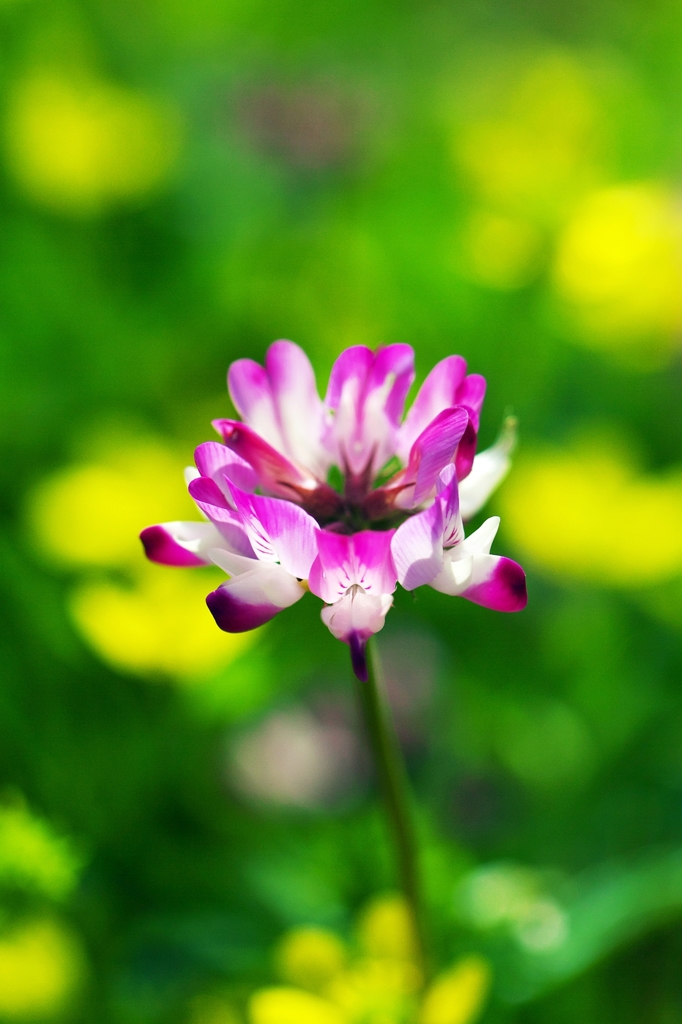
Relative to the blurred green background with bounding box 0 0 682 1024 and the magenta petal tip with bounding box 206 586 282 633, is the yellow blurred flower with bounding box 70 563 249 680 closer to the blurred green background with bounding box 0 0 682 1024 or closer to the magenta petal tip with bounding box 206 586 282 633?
the blurred green background with bounding box 0 0 682 1024

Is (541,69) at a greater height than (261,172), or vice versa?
(541,69)

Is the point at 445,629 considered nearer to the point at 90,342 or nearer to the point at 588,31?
the point at 90,342

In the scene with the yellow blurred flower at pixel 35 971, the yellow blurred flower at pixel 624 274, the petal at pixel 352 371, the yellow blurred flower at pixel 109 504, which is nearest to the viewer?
the petal at pixel 352 371

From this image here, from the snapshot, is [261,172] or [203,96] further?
[203,96]

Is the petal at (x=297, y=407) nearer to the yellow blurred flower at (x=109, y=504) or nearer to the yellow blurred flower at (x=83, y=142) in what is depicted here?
the yellow blurred flower at (x=109, y=504)

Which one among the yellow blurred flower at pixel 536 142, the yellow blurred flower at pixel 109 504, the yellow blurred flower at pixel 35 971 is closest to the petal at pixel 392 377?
the yellow blurred flower at pixel 35 971

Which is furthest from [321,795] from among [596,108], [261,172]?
[596,108]

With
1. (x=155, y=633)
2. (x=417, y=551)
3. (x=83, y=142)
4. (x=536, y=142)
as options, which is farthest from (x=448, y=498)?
(x=536, y=142)

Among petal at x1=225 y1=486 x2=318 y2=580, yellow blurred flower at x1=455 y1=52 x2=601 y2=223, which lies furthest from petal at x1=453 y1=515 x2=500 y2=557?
yellow blurred flower at x1=455 y1=52 x2=601 y2=223
